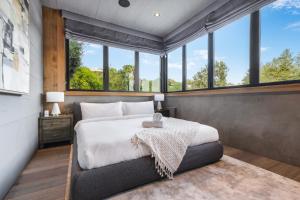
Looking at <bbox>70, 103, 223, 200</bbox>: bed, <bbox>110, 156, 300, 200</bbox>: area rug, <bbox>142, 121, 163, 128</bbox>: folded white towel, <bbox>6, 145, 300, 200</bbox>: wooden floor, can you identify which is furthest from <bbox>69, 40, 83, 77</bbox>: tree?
<bbox>110, 156, 300, 200</bbox>: area rug

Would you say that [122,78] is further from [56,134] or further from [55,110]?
[56,134]


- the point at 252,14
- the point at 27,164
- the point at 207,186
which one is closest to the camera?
the point at 207,186

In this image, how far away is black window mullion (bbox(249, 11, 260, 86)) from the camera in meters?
2.42

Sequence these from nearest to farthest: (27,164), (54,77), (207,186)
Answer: (207,186), (27,164), (54,77)

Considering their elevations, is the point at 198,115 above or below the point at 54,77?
below

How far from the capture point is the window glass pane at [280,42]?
2104 mm

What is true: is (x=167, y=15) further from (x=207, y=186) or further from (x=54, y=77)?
(x=207, y=186)

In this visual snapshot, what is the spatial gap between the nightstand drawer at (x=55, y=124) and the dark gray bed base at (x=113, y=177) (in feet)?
5.33

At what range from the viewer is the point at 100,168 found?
1.35 m

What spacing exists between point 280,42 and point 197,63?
5.17 ft

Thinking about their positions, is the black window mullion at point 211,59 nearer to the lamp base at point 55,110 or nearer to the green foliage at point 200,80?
the green foliage at point 200,80

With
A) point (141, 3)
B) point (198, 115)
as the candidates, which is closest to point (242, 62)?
point (198, 115)

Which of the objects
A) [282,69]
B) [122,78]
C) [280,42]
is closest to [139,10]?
[122,78]

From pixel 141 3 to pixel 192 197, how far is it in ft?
10.6
